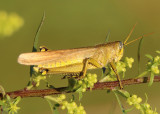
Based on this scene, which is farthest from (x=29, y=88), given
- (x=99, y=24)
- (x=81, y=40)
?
(x=99, y=24)

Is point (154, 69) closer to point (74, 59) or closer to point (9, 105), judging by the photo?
point (74, 59)

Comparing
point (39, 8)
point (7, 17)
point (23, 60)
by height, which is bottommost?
point (23, 60)

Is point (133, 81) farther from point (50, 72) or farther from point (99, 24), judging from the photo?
point (99, 24)

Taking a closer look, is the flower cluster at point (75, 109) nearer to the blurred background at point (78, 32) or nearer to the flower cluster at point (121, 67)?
the flower cluster at point (121, 67)

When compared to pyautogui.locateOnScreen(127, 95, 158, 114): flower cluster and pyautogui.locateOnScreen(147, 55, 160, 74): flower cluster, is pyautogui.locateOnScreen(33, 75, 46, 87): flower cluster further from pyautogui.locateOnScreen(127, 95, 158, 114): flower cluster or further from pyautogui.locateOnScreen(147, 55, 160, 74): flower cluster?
pyautogui.locateOnScreen(147, 55, 160, 74): flower cluster

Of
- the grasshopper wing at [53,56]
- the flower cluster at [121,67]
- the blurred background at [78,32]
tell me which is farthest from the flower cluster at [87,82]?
the blurred background at [78,32]

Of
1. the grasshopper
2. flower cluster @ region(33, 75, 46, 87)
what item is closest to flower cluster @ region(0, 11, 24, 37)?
the grasshopper
